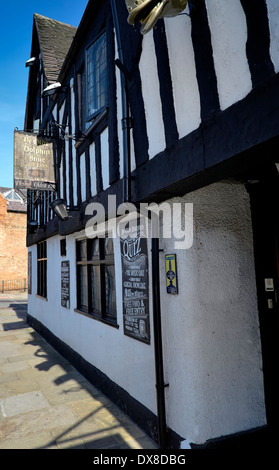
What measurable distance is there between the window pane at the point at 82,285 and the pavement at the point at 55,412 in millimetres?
1301

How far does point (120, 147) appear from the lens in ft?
13.8

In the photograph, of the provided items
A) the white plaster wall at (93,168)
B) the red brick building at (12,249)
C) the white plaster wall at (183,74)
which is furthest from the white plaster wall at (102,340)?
the red brick building at (12,249)

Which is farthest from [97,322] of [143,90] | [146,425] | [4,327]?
[4,327]

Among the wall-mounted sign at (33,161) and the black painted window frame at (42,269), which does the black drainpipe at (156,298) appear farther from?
the black painted window frame at (42,269)

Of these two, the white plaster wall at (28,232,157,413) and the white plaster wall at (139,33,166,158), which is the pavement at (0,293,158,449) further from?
the white plaster wall at (139,33,166,158)

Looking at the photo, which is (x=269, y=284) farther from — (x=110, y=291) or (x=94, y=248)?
(x=94, y=248)

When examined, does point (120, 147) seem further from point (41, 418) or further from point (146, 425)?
point (41, 418)

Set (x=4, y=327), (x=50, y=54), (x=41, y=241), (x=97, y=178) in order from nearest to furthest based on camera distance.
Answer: (x=97, y=178)
(x=50, y=54)
(x=41, y=241)
(x=4, y=327)

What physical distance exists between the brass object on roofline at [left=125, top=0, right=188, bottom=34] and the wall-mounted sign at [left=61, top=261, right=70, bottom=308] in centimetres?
532

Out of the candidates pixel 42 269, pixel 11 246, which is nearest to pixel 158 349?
pixel 42 269

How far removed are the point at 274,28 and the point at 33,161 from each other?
576 centimetres

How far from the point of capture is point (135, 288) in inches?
156

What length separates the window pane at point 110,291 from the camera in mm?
4914

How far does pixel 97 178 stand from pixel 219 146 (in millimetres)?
3054
